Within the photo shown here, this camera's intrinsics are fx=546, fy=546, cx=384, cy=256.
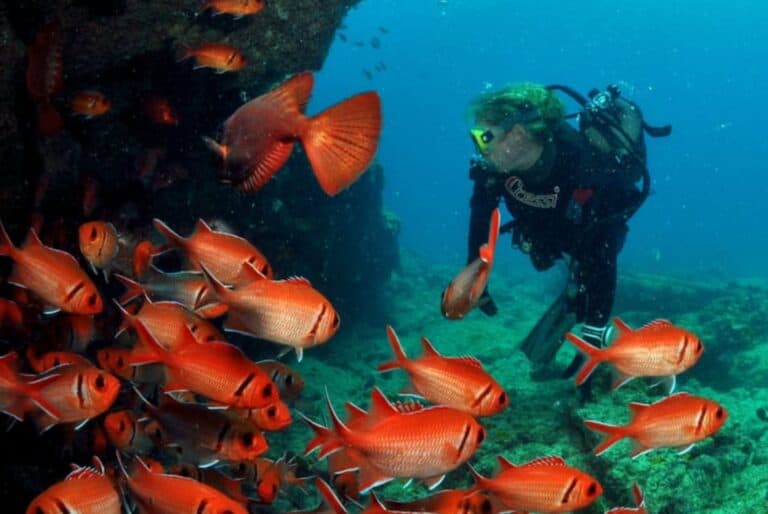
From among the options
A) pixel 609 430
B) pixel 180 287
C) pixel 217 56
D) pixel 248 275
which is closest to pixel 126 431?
pixel 180 287

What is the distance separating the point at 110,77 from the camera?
6.41 m

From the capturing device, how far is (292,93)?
6.61 ft

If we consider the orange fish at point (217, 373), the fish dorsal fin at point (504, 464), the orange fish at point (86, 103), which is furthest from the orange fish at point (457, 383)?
the orange fish at point (86, 103)

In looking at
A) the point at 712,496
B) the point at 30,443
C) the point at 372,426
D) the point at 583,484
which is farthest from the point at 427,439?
the point at 30,443

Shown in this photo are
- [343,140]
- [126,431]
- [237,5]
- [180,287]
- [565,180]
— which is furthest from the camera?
[565,180]

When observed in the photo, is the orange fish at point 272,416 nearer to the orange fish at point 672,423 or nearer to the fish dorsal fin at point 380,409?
the fish dorsal fin at point 380,409

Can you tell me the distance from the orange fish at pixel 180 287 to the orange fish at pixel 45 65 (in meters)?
2.53

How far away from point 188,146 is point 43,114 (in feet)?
8.50

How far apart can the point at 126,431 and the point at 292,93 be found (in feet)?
9.27

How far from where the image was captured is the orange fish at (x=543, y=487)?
2641mm

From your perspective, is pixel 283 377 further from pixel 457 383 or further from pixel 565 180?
pixel 565 180

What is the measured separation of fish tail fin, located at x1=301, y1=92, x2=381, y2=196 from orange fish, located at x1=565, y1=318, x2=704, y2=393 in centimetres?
204

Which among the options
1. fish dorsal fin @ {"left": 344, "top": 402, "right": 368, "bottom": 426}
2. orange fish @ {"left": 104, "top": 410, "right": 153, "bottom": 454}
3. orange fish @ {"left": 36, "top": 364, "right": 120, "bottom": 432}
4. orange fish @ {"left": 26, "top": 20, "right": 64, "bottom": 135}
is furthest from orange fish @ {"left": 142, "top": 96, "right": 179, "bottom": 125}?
fish dorsal fin @ {"left": 344, "top": 402, "right": 368, "bottom": 426}

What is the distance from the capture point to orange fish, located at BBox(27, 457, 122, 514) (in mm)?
2223
